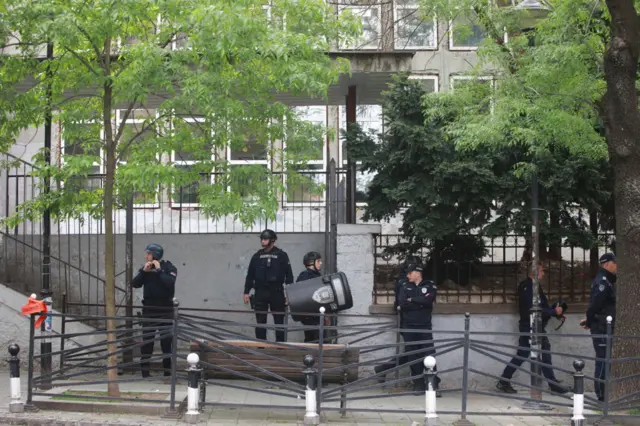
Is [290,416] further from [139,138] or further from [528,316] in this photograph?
[139,138]

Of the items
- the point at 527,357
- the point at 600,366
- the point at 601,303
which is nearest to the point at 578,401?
the point at 600,366

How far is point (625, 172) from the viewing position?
11273 mm

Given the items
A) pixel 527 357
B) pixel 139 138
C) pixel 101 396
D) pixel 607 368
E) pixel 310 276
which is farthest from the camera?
pixel 310 276

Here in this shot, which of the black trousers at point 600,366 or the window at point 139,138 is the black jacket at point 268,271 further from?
the black trousers at point 600,366

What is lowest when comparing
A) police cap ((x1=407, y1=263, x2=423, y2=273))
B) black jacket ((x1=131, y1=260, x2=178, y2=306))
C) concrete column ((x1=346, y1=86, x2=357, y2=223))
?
black jacket ((x1=131, y1=260, x2=178, y2=306))

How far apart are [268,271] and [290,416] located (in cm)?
310

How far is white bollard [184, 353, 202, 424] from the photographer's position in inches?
392

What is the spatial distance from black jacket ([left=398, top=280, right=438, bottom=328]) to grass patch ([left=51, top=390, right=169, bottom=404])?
3.46 meters

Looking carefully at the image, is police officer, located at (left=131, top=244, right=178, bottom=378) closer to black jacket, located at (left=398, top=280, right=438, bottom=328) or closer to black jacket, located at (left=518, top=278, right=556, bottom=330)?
black jacket, located at (left=398, top=280, right=438, bottom=328)

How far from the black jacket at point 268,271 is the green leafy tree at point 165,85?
6.00ft

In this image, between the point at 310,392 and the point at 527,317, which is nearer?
the point at 310,392

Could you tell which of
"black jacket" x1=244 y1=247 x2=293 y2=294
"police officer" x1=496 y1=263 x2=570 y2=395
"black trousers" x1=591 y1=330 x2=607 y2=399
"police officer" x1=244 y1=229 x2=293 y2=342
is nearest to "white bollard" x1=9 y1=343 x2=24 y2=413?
"police officer" x1=244 y1=229 x2=293 y2=342

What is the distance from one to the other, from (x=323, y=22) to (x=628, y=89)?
3929 millimetres

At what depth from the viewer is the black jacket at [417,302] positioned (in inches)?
484
